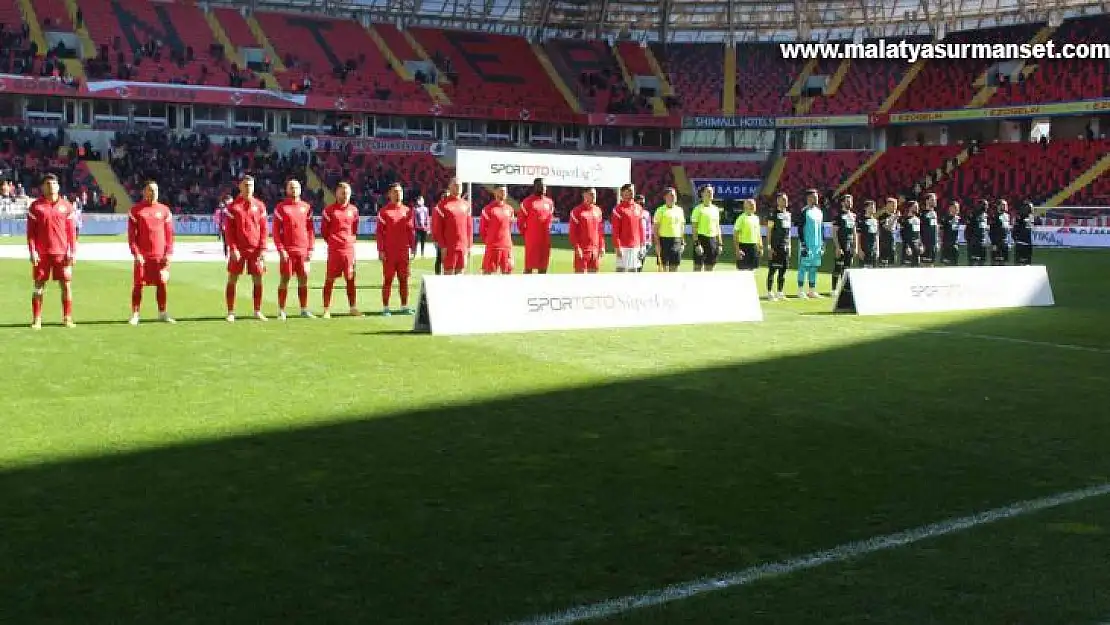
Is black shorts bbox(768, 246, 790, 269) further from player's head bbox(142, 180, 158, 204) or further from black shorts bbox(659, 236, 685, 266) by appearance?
player's head bbox(142, 180, 158, 204)

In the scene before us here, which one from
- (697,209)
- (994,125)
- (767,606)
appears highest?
(994,125)

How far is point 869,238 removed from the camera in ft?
83.5

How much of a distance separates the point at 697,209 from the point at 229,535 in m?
16.5

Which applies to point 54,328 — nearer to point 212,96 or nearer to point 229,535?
point 229,535

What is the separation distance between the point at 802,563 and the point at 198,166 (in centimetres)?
5280

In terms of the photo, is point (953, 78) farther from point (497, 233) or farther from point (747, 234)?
point (497, 233)

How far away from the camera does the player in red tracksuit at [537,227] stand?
814 inches

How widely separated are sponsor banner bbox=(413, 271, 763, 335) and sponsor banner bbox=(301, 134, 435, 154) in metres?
46.4

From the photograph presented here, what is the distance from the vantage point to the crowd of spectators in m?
51.8

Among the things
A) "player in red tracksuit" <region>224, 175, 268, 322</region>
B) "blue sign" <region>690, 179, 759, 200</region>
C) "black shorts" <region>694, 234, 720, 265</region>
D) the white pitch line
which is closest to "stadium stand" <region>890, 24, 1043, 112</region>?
"blue sign" <region>690, 179, 759, 200</region>

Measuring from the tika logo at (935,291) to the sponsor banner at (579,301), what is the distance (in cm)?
326

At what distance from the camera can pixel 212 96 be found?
191 ft

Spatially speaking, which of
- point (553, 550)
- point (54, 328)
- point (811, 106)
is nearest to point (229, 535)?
point (553, 550)

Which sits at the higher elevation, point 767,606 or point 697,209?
point 697,209
